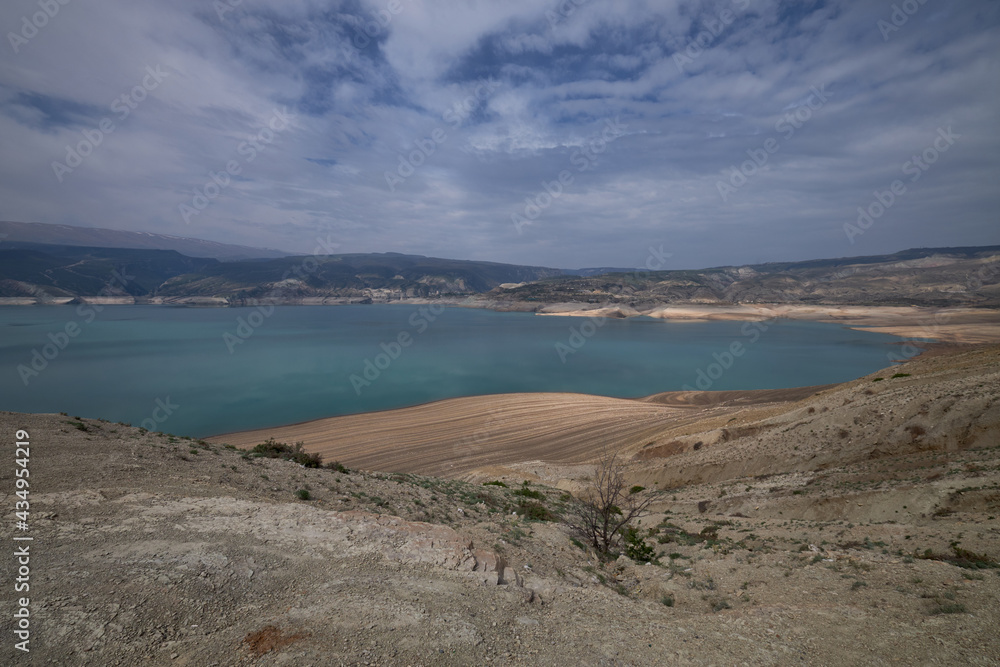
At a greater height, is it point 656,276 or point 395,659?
point 656,276

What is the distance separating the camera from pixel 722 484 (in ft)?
49.8

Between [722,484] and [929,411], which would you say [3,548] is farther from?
A: [929,411]

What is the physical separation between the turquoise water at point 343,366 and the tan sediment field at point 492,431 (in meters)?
4.69

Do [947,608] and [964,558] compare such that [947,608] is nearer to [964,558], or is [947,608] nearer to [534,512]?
[964,558]

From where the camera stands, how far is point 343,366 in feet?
163

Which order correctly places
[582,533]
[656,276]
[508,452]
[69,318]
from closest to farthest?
[582,533] < [508,452] < [69,318] < [656,276]

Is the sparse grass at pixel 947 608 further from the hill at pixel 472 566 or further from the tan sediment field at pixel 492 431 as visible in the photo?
the tan sediment field at pixel 492 431

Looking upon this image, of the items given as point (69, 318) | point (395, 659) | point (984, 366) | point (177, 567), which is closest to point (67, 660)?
point (177, 567)

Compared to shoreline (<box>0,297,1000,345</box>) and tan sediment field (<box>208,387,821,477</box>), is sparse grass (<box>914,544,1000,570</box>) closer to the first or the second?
tan sediment field (<box>208,387,821,477</box>)

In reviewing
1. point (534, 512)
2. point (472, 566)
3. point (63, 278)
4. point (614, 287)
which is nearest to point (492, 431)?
point (534, 512)

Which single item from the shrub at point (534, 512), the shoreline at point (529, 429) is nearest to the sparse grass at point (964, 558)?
the shrub at point (534, 512)

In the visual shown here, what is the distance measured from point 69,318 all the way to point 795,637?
14011cm

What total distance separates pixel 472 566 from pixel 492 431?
1974 centimetres

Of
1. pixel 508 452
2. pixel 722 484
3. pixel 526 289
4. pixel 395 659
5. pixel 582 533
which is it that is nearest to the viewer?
pixel 395 659
